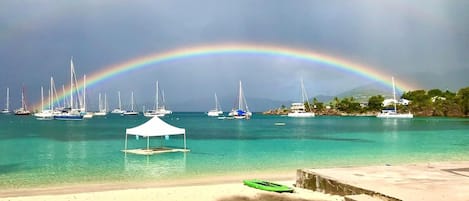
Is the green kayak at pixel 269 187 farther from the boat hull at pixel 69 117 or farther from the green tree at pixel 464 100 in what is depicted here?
the green tree at pixel 464 100

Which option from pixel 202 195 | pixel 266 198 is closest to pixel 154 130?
pixel 202 195

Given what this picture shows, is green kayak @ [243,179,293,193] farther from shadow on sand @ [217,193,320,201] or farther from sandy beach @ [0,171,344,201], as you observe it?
shadow on sand @ [217,193,320,201]

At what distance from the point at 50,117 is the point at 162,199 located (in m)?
153

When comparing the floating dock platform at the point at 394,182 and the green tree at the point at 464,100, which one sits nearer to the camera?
the floating dock platform at the point at 394,182

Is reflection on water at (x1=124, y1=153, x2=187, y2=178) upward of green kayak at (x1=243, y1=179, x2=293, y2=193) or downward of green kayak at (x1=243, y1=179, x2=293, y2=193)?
downward

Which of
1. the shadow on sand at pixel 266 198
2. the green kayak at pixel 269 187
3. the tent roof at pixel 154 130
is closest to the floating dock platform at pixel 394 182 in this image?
the green kayak at pixel 269 187

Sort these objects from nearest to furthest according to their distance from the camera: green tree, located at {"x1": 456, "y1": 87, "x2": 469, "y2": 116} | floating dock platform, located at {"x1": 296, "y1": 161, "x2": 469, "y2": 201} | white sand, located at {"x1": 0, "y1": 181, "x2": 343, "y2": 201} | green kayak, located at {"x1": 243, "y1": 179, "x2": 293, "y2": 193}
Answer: floating dock platform, located at {"x1": 296, "y1": 161, "x2": 469, "y2": 201} < white sand, located at {"x1": 0, "y1": 181, "x2": 343, "y2": 201} < green kayak, located at {"x1": 243, "y1": 179, "x2": 293, "y2": 193} < green tree, located at {"x1": 456, "y1": 87, "x2": 469, "y2": 116}

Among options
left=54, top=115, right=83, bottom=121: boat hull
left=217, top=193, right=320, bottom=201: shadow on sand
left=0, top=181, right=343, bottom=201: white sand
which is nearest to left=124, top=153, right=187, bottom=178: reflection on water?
left=0, top=181, right=343, bottom=201: white sand

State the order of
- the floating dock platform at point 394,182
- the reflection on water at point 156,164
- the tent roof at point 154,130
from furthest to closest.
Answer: the tent roof at point 154,130 < the reflection on water at point 156,164 < the floating dock platform at point 394,182

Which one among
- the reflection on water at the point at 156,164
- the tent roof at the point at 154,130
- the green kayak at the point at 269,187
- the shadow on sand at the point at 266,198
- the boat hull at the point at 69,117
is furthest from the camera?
the boat hull at the point at 69,117

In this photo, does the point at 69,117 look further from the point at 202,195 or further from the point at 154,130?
the point at 202,195

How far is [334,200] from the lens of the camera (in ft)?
45.9

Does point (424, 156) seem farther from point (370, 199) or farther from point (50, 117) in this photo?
point (50, 117)

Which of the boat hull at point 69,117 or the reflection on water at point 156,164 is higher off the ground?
the boat hull at point 69,117
